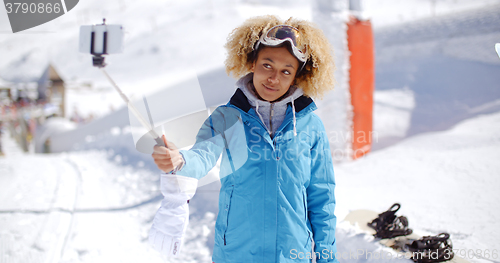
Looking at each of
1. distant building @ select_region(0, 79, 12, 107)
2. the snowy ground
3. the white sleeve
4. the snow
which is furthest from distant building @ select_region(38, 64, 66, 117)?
the white sleeve

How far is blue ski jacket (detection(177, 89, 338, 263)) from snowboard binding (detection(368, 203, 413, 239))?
1155 millimetres

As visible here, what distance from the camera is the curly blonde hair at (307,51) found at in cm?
128

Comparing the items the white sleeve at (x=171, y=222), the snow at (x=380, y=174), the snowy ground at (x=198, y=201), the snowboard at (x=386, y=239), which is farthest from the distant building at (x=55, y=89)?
the white sleeve at (x=171, y=222)

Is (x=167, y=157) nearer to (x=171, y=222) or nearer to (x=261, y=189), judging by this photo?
(x=171, y=222)

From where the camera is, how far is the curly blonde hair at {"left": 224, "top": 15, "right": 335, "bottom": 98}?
4.20ft

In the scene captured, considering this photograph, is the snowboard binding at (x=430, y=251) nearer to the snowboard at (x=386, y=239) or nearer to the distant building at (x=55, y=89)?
the snowboard at (x=386, y=239)

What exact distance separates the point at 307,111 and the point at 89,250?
2.24m

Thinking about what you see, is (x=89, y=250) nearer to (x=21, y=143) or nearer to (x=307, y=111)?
(x=307, y=111)

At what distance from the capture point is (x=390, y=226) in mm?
2115

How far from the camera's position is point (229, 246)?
1089 mm

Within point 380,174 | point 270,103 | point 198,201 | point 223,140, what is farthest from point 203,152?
point 380,174

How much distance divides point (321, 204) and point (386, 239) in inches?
48.9

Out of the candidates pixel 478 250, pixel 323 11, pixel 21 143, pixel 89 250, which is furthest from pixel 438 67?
pixel 21 143

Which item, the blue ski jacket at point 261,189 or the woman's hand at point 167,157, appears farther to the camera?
the blue ski jacket at point 261,189
